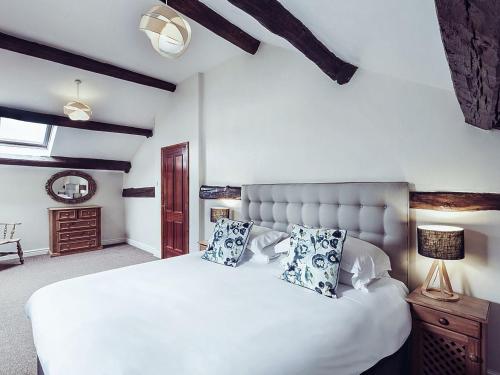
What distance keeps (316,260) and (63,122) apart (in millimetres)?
4577

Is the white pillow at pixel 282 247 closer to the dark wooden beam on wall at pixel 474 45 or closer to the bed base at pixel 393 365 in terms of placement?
the bed base at pixel 393 365

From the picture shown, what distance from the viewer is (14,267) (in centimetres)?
455

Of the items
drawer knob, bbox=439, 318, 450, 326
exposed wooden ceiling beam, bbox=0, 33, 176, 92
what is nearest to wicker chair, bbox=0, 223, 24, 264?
exposed wooden ceiling beam, bbox=0, 33, 176, 92

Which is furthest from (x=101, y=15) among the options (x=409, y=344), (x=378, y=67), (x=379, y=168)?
(x=409, y=344)

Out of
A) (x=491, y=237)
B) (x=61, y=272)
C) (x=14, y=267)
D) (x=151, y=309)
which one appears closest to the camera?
(x=151, y=309)

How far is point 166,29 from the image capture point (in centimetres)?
200

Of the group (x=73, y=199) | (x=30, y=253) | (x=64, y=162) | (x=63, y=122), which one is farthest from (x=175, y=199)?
(x=30, y=253)

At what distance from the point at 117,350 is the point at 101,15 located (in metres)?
3.08

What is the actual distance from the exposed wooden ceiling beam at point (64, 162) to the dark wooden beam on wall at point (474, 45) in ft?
19.9

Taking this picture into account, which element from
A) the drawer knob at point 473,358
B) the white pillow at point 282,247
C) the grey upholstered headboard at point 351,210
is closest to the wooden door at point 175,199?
the grey upholstered headboard at point 351,210

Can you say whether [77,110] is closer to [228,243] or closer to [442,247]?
[228,243]


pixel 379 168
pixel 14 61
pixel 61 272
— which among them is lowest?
pixel 61 272

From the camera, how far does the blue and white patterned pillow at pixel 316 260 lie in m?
1.83

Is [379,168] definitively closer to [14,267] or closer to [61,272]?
[61,272]
